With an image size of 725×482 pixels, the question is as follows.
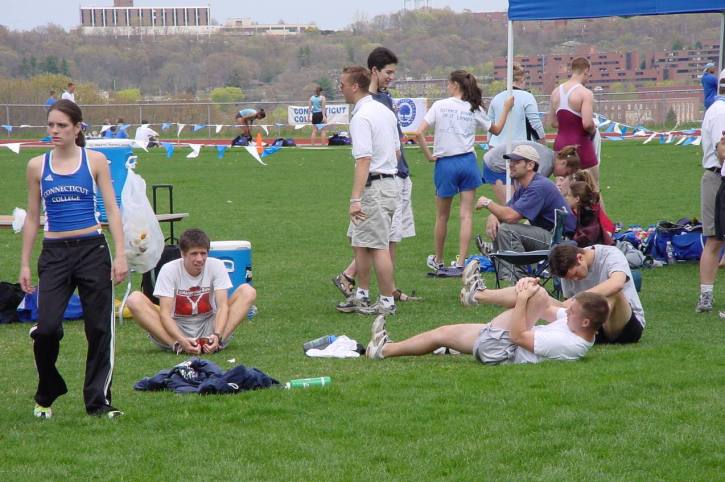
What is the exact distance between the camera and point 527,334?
7309 millimetres

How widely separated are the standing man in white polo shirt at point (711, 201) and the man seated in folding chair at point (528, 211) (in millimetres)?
1101

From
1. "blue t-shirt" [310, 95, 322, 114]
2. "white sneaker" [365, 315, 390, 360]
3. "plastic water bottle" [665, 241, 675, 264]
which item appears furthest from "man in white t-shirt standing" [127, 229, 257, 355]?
"blue t-shirt" [310, 95, 322, 114]

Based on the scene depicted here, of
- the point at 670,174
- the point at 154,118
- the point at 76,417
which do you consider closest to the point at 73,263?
the point at 76,417

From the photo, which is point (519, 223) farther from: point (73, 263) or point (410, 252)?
point (73, 263)

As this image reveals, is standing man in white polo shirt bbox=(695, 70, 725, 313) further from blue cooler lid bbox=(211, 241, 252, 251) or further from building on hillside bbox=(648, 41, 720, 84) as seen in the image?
building on hillside bbox=(648, 41, 720, 84)

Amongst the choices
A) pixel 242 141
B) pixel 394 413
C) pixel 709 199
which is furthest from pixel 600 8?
pixel 242 141

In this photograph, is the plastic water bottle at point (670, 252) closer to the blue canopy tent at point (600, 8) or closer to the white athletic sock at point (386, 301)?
the blue canopy tent at point (600, 8)

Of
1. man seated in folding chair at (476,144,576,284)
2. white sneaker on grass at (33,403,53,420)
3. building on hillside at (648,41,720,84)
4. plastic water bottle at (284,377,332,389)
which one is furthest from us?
building on hillside at (648,41,720,84)

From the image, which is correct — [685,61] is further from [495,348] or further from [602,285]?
[495,348]

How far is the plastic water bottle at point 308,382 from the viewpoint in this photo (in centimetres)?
682

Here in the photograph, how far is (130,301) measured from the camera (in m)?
8.06

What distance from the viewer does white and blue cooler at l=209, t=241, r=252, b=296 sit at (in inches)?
371

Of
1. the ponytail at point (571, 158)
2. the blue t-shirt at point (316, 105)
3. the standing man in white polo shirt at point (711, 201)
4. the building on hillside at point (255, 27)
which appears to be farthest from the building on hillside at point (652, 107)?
the building on hillside at point (255, 27)

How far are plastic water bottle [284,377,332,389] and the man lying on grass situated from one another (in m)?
0.90
